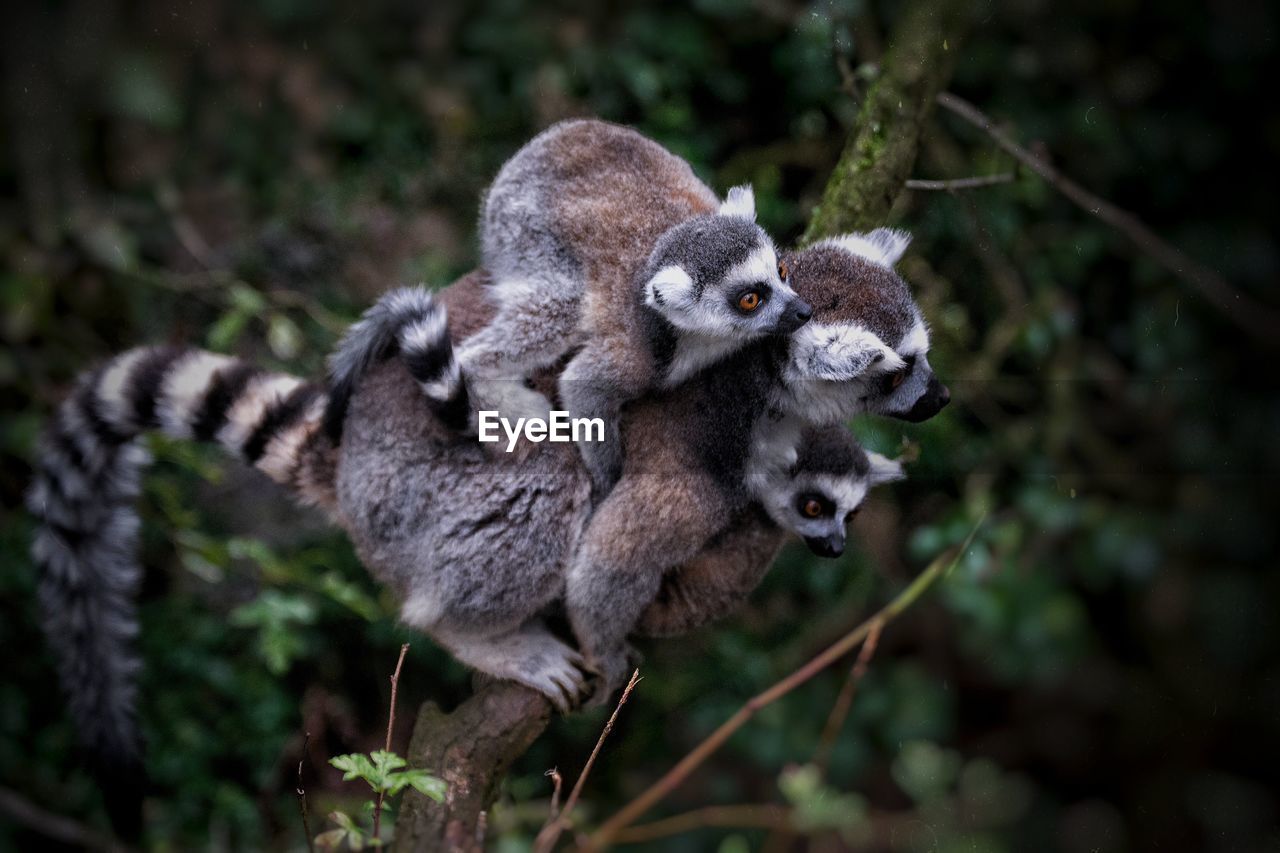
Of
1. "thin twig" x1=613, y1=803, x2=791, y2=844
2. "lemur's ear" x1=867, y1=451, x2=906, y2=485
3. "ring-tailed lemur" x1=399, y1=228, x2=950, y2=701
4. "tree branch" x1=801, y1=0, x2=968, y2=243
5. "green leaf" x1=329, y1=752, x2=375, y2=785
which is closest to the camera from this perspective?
"green leaf" x1=329, y1=752, x2=375, y2=785

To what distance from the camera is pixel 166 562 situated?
110 inches

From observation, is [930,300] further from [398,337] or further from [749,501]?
[398,337]

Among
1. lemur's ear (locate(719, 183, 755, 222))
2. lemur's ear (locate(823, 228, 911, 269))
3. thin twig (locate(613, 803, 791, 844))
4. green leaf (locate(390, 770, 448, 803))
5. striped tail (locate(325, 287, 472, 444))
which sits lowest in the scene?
thin twig (locate(613, 803, 791, 844))

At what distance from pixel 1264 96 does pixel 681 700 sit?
223 cm

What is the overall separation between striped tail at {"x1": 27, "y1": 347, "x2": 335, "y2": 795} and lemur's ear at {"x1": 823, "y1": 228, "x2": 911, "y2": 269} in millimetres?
994

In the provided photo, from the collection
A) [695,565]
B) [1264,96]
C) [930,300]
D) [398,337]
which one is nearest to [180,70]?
[398,337]

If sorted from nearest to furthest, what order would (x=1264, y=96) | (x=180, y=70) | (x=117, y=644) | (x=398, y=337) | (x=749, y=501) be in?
(x=398, y=337)
(x=749, y=501)
(x=117, y=644)
(x=180, y=70)
(x=1264, y=96)

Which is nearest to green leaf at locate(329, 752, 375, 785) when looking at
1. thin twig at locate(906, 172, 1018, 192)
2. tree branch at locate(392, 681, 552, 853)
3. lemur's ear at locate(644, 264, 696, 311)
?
tree branch at locate(392, 681, 552, 853)

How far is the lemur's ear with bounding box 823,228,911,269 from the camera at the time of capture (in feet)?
5.30

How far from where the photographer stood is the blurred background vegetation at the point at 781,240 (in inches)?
87.0

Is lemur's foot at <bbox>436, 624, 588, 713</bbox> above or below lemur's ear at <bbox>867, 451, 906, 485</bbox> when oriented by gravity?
below

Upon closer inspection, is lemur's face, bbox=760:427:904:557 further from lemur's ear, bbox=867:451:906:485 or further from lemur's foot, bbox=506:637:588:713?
lemur's foot, bbox=506:637:588:713

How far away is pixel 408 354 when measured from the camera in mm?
1524

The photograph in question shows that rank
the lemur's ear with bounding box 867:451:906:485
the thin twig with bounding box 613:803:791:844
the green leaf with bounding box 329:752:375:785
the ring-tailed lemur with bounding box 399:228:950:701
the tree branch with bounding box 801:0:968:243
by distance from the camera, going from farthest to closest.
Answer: the tree branch with bounding box 801:0:968:243 → the lemur's ear with bounding box 867:451:906:485 → the ring-tailed lemur with bounding box 399:228:950:701 → the thin twig with bounding box 613:803:791:844 → the green leaf with bounding box 329:752:375:785
